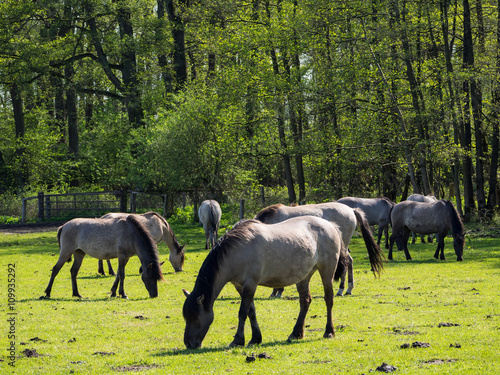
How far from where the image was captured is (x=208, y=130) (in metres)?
34.6

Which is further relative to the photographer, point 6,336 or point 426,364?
point 6,336

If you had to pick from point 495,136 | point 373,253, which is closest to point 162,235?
point 373,253

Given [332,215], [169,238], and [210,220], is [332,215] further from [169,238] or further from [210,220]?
[210,220]

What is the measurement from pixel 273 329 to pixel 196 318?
1984mm

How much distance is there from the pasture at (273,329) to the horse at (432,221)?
2085 mm

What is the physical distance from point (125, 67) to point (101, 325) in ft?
100

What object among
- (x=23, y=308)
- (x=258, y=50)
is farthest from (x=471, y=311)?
(x=258, y=50)

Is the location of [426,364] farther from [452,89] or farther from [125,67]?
[125,67]

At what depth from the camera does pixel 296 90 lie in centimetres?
3078

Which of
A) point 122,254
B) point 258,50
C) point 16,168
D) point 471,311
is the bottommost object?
point 471,311

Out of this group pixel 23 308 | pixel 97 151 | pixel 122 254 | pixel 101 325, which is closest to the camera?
pixel 101 325

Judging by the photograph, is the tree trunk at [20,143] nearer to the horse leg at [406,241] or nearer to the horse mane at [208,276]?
the horse leg at [406,241]

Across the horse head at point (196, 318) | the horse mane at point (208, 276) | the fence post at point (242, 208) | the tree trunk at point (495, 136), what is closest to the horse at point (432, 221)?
the tree trunk at point (495, 136)

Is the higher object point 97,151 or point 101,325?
point 97,151
